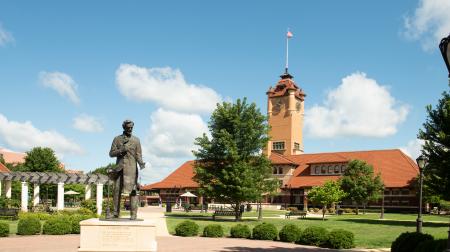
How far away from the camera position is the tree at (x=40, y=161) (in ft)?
246

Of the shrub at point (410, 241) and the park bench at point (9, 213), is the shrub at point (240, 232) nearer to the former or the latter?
the shrub at point (410, 241)

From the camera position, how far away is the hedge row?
19891 millimetres

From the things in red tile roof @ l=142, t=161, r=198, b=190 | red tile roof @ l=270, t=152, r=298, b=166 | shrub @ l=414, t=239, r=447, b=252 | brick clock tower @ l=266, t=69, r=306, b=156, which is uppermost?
brick clock tower @ l=266, t=69, r=306, b=156

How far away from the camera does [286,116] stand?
285 feet

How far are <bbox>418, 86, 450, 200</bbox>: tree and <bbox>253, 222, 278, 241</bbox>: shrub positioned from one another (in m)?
13.6

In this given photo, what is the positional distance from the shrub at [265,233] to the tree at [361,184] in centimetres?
3012

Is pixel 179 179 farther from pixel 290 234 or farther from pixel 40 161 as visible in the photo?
pixel 290 234

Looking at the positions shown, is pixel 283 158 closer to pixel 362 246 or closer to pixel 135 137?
pixel 362 246

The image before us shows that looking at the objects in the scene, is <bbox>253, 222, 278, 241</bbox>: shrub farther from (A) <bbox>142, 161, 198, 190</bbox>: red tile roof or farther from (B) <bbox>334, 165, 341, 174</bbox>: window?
(A) <bbox>142, 161, 198, 190</bbox>: red tile roof

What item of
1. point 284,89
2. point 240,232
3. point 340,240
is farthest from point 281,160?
point 340,240

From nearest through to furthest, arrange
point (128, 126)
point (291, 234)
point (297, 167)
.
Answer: point (128, 126), point (291, 234), point (297, 167)

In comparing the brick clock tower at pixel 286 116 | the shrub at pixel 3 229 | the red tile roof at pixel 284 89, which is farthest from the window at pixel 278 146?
the shrub at pixel 3 229

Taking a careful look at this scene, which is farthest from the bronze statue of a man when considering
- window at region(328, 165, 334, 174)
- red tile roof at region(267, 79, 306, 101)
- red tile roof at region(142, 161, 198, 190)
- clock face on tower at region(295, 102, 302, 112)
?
clock face on tower at region(295, 102, 302, 112)

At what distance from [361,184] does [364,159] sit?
57.2 ft
